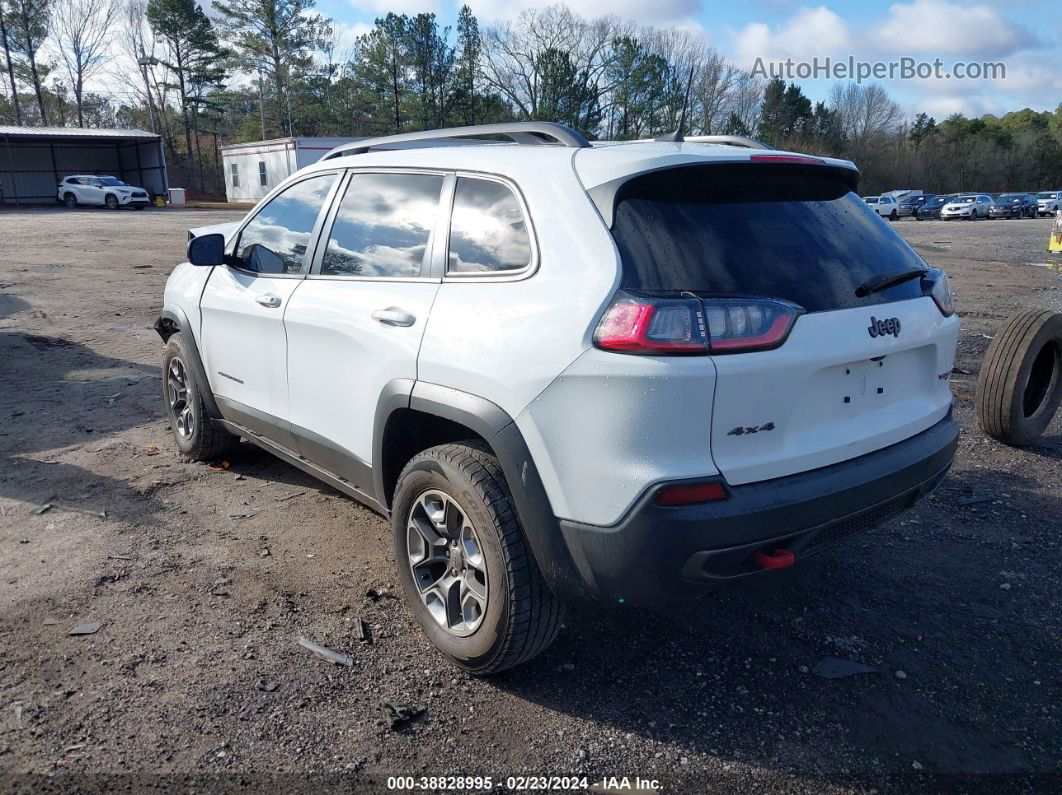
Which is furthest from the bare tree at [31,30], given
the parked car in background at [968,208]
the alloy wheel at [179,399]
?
the alloy wheel at [179,399]

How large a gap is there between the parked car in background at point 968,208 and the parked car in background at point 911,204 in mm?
1406

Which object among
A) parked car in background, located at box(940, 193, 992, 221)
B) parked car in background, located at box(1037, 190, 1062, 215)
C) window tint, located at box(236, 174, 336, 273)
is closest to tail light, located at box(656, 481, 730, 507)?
window tint, located at box(236, 174, 336, 273)

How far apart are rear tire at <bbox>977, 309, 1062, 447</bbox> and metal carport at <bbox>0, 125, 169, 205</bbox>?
1704 inches

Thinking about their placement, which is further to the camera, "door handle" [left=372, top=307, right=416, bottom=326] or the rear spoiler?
"door handle" [left=372, top=307, right=416, bottom=326]

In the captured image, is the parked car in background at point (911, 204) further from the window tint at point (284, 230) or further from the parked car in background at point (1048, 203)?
the window tint at point (284, 230)

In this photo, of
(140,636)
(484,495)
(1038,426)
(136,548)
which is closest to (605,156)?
(484,495)

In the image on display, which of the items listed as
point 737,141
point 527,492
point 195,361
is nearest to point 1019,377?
point 737,141

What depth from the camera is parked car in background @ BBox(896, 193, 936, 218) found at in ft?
163

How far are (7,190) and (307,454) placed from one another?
152ft

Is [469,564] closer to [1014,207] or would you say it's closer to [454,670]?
[454,670]

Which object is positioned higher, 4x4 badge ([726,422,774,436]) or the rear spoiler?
the rear spoiler

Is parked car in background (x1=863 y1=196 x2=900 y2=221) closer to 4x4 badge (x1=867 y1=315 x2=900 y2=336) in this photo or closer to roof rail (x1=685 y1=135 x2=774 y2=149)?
roof rail (x1=685 y1=135 x2=774 y2=149)

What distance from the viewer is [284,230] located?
4168mm

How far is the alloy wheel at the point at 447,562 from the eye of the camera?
9.63 feet
